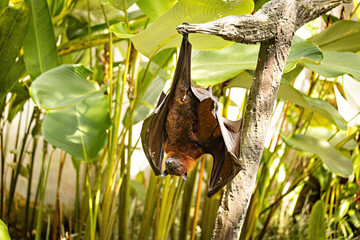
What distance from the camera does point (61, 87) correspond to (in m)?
0.70

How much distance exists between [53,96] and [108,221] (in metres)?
0.29

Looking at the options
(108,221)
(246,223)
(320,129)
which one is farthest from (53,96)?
(320,129)

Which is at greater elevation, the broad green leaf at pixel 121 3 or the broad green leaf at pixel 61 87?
the broad green leaf at pixel 121 3

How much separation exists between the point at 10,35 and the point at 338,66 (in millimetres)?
576

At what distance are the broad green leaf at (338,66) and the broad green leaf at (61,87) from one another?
1.13 feet

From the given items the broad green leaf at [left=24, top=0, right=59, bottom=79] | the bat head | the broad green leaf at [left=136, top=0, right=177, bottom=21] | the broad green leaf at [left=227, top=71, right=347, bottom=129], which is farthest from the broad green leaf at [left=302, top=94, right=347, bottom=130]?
the broad green leaf at [left=24, top=0, right=59, bottom=79]

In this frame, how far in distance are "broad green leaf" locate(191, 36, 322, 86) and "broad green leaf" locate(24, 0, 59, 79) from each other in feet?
1.08

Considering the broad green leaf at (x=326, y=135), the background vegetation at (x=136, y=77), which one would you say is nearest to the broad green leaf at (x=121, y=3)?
the background vegetation at (x=136, y=77)

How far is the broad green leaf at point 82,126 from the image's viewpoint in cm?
73

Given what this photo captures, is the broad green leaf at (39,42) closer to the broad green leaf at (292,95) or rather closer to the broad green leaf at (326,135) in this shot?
the broad green leaf at (292,95)

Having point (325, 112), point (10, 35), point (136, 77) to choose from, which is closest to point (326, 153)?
point (325, 112)

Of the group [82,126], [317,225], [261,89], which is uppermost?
[261,89]

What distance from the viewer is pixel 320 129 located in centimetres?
115

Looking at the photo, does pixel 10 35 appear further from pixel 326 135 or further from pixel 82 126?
pixel 326 135
